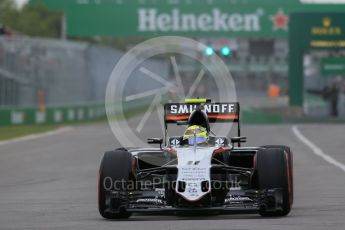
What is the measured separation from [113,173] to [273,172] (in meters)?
1.81

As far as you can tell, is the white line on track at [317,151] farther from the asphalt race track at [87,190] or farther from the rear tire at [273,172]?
the rear tire at [273,172]

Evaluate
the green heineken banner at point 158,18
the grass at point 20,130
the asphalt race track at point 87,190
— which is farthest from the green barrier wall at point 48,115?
the asphalt race track at point 87,190

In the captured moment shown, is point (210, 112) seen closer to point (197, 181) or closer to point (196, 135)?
point (196, 135)

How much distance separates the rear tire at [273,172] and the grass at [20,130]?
23354 mm

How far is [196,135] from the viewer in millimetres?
13703

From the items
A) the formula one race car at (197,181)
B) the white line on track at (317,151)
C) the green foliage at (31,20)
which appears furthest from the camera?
the green foliage at (31,20)

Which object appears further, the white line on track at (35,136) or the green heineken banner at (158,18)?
the green heineken banner at (158,18)

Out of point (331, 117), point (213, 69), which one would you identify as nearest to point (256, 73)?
point (331, 117)

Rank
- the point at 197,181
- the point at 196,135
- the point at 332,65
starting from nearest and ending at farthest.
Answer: the point at 197,181, the point at 196,135, the point at 332,65

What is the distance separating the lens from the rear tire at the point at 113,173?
12898 mm

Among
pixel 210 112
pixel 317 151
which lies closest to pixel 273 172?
pixel 210 112

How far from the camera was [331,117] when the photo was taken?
50281mm

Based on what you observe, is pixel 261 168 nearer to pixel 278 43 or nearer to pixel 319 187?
pixel 319 187

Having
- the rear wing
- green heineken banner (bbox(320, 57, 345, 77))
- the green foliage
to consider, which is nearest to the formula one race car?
the rear wing
